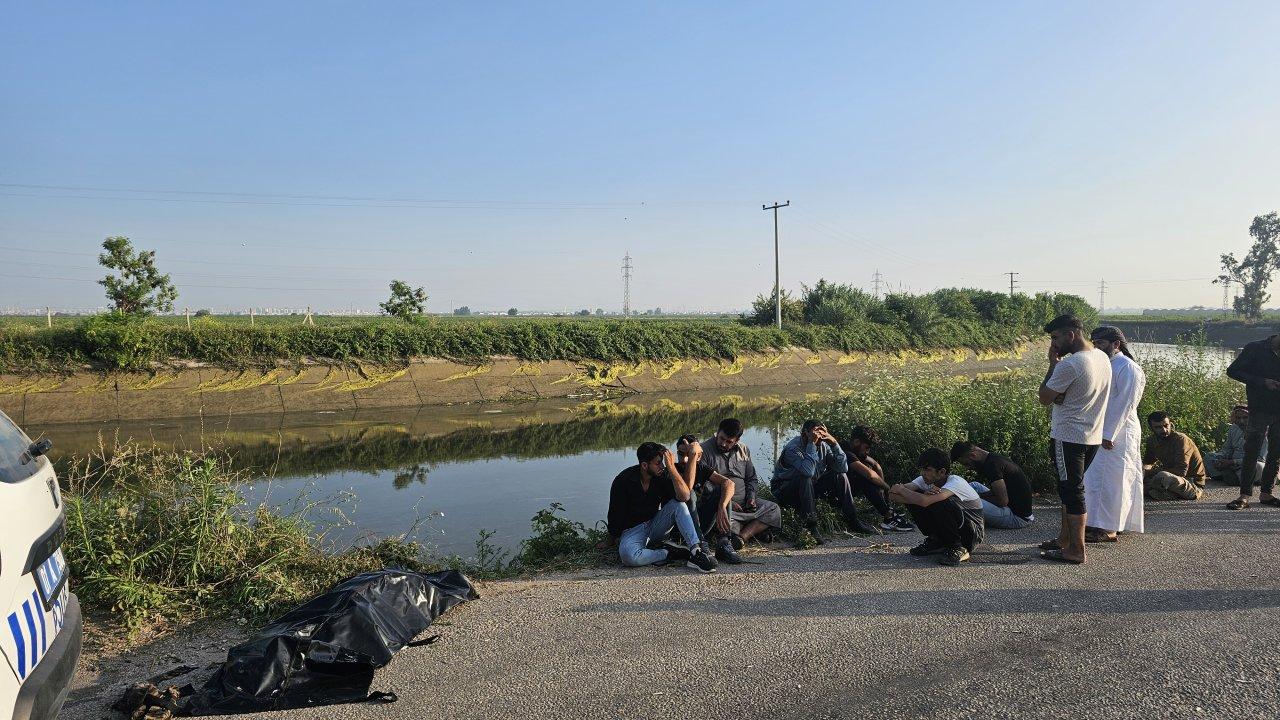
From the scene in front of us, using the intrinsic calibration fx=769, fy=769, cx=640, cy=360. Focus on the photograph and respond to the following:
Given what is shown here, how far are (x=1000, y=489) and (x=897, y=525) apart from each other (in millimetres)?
1064

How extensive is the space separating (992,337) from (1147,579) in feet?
132

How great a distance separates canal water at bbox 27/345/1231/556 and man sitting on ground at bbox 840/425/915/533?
317cm

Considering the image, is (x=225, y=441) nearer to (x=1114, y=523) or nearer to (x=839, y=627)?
(x=839, y=627)

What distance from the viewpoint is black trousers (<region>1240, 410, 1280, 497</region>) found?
325 inches

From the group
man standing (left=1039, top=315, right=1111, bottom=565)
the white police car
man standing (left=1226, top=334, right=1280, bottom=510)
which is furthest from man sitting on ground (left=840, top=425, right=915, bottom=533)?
the white police car

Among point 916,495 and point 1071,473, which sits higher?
point 1071,473

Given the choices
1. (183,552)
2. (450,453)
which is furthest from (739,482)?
(450,453)

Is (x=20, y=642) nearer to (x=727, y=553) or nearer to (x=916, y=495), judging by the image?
(x=727, y=553)

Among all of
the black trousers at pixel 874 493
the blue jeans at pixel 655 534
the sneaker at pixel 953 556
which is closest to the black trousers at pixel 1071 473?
the sneaker at pixel 953 556

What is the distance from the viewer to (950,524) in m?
6.48

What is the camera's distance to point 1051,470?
371 inches

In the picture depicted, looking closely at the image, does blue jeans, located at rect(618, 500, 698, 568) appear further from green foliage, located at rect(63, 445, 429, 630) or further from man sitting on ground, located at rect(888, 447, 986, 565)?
green foliage, located at rect(63, 445, 429, 630)

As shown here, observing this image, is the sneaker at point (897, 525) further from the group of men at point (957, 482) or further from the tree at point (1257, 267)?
the tree at point (1257, 267)

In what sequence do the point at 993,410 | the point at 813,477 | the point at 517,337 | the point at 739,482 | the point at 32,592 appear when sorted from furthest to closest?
1. the point at 517,337
2. the point at 993,410
3. the point at 813,477
4. the point at 739,482
5. the point at 32,592
